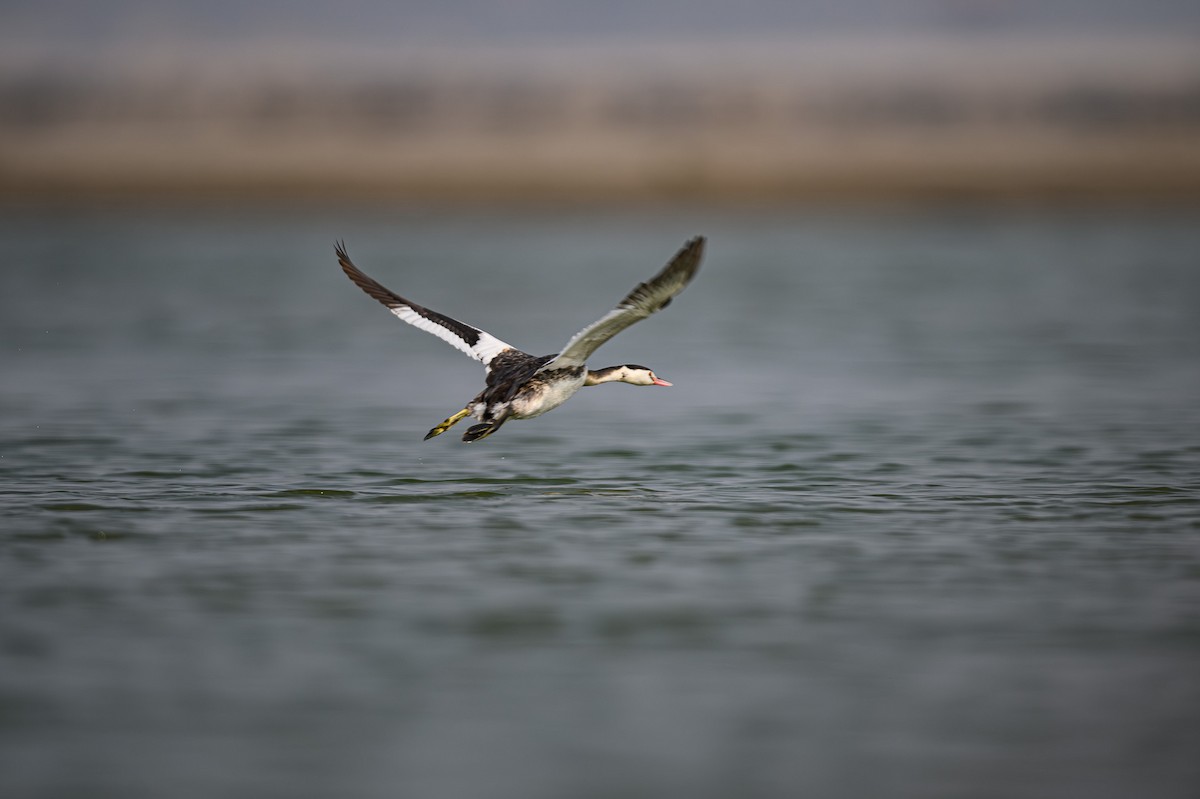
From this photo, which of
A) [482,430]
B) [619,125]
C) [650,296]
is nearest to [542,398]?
[482,430]

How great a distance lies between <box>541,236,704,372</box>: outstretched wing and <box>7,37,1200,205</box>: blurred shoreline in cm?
5992

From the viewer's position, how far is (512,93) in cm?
11575

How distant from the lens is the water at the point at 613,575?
24.5 ft

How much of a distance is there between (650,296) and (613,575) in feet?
6.60

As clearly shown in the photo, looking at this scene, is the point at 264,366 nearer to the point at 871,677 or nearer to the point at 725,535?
the point at 725,535

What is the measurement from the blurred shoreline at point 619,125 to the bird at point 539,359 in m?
57.6

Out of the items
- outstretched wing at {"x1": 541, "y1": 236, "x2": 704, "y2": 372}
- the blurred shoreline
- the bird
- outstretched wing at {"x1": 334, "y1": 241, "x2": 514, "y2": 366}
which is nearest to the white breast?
the bird

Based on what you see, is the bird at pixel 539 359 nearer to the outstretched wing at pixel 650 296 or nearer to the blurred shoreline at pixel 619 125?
the outstretched wing at pixel 650 296

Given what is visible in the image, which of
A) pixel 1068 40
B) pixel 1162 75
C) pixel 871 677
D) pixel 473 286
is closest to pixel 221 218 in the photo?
pixel 473 286

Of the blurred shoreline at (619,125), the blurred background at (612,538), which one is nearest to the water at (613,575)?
the blurred background at (612,538)

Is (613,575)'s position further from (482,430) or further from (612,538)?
(482,430)

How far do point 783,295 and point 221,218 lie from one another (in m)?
41.9

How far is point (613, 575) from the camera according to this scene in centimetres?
1050

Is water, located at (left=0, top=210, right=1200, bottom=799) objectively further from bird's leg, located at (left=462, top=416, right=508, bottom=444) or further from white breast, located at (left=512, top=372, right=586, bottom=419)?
white breast, located at (left=512, top=372, right=586, bottom=419)
